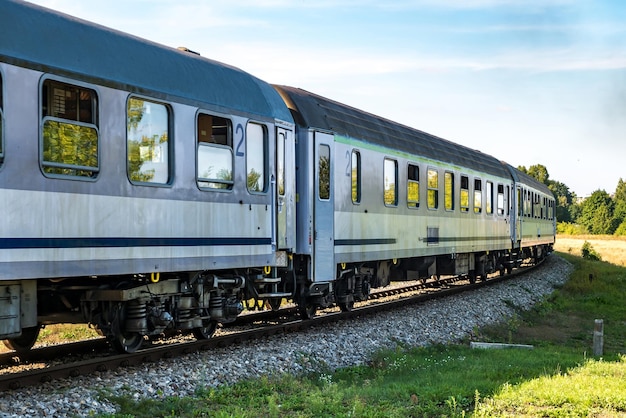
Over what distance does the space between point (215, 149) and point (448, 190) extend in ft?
36.7

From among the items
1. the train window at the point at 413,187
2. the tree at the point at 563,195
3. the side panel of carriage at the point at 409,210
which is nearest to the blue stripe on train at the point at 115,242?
the side panel of carriage at the point at 409,210

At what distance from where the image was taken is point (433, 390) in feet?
26.9

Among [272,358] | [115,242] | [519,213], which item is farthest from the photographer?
[519,213]

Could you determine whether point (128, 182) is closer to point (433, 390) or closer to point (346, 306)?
point (433, 390)

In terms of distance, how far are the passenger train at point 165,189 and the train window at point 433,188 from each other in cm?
232

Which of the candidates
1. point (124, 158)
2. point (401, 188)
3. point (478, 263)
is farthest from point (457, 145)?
point (124, 158)

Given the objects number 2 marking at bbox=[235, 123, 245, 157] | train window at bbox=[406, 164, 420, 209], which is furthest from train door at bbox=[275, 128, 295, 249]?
train window at bbox=[406, 164, 420, 209]

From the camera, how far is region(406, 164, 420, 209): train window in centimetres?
1675

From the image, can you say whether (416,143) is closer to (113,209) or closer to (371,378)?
(371,378)

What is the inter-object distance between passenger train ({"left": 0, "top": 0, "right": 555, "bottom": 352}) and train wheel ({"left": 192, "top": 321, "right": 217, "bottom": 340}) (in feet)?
0.11

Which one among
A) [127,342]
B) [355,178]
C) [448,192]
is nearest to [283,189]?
[355,178]

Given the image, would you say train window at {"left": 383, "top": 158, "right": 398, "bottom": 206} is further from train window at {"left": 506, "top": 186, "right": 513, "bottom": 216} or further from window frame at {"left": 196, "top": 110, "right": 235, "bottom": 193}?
train window at {"left": 506, "top": 186, "right": 513, "bottom": 216}

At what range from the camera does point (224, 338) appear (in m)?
10.4

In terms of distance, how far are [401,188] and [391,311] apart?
9.38 ft
